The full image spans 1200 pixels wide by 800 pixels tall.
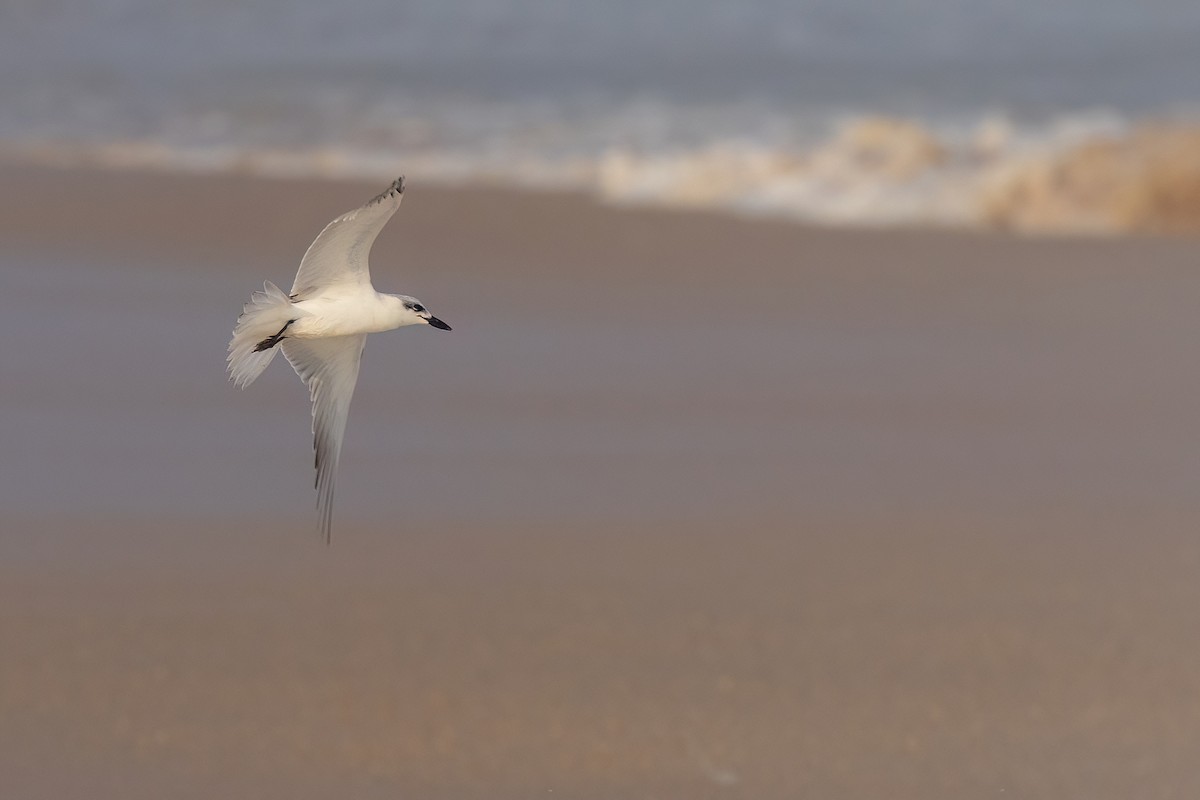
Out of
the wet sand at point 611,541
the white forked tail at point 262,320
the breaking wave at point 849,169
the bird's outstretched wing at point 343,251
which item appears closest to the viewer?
the bird's outstretched wing at point 343,251

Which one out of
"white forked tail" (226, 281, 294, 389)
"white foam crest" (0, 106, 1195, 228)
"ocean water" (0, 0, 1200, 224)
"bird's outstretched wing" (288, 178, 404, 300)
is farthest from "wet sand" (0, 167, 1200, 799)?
"ocean water" (0, 0, 1200, 224)

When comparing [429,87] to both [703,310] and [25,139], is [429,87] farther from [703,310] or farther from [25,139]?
[703,310]

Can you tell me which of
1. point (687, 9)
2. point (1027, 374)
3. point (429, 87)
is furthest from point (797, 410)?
point (687, 9)

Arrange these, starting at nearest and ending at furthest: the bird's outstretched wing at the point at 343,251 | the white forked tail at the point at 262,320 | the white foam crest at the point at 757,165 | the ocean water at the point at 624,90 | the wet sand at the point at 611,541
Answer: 1. the bird's outstretched wing at the point at 343,251
2. the white forked tail at the point at 262,320
3. the wet sand at the point at 611,541
4. the white foam crest at the point at 757,165
5. the ocean water at the point at 624,90

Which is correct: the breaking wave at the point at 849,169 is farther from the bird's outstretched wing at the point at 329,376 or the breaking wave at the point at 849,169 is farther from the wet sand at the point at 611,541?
the bird's outstretched wing at the point at 329,376

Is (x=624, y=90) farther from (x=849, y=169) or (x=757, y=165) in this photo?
(x=849, y=169)

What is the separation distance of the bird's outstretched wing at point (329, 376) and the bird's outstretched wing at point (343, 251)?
0.42m

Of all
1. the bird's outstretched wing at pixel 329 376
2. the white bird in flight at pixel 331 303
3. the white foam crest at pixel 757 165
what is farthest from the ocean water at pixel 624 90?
the white bird in flight at pixel 331 303

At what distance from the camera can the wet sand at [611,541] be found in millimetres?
4027

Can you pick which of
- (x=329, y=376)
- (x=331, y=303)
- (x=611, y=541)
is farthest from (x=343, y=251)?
(x=611, y=541)

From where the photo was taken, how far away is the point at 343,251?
3547 millimetres

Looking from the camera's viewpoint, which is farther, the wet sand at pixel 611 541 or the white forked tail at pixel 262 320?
the wet sand at pixel 611 541

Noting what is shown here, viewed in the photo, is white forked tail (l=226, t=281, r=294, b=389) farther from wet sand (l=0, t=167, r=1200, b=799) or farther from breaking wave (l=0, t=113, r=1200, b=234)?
breaking wave (l=0, t=113, r=1200, b=234)

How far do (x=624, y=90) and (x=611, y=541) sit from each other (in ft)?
33.9
